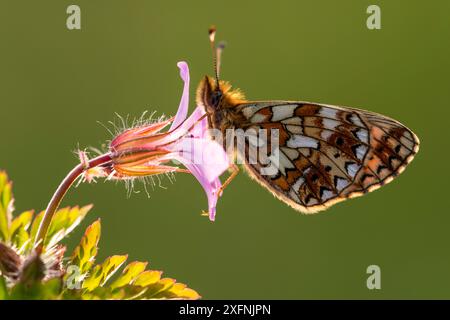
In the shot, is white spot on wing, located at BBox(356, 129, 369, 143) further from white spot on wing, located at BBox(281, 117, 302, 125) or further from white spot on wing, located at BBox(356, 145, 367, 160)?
white spot on wing, located at BBox(281, 117, 302, 125)

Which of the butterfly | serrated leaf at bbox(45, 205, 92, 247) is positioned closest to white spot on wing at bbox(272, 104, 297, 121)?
the butterfly

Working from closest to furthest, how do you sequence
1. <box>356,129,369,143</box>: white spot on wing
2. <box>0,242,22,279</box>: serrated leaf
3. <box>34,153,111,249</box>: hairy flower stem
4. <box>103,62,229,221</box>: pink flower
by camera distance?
<box>0,242,22,279</box>: serrated leaf, <box>34,153,111,249</box>: hairy flower stem, <box>103,62,229,221</box>: pink flower, <box>356,129,369,143</box>: white spot on wing

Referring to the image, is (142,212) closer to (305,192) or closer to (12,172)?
(12,172)

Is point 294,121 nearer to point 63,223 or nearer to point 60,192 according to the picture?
point 63,223

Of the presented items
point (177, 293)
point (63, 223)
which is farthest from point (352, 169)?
point (63, 223)

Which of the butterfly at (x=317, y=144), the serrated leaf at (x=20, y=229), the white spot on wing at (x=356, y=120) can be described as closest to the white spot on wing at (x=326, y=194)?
the butterfly at (x=317, y=144)
